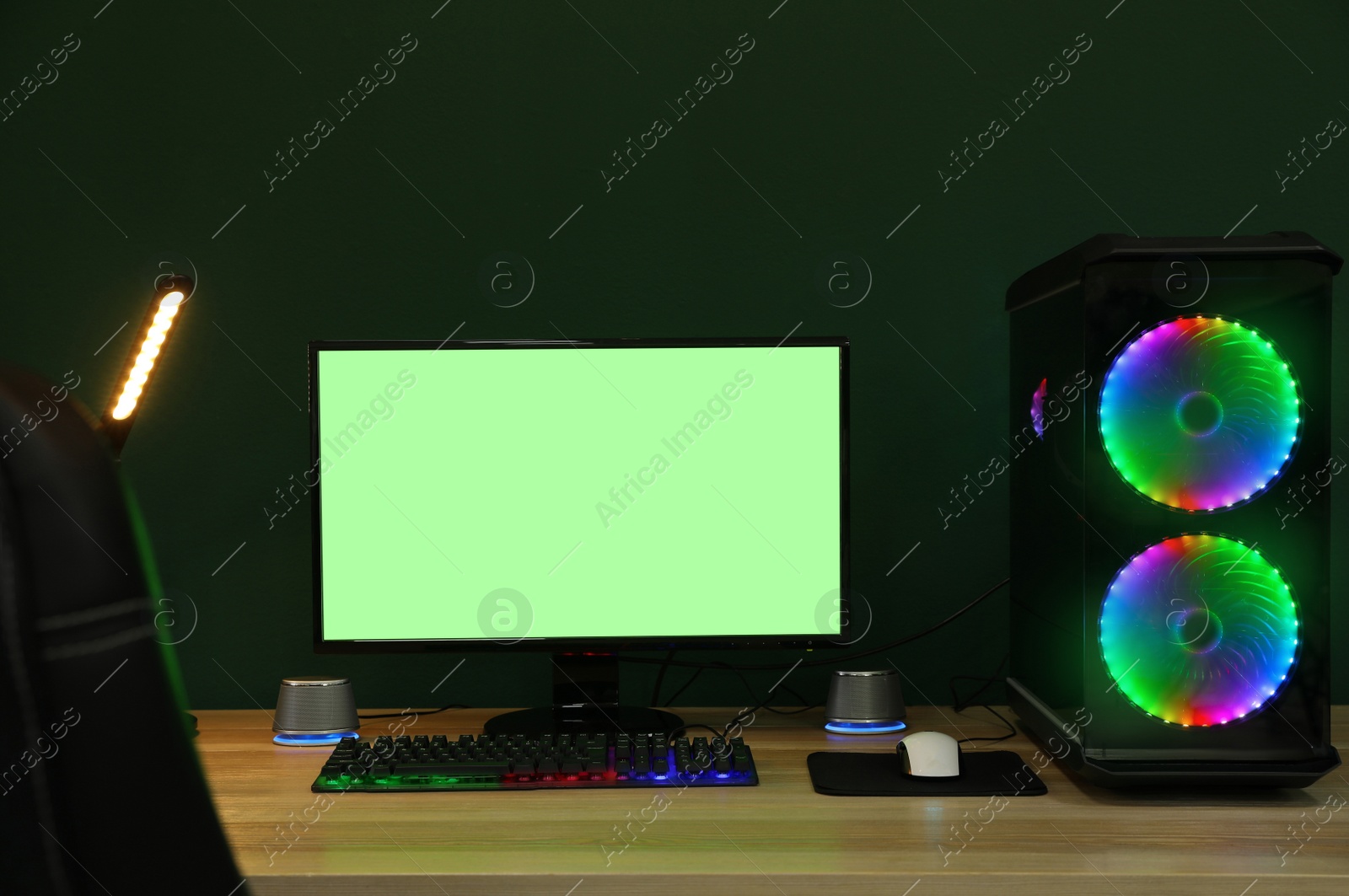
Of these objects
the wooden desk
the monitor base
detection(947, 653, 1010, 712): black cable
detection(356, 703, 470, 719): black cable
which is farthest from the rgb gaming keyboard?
detection(947, 653, 1010, 712): black cable

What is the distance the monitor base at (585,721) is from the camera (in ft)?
3.75

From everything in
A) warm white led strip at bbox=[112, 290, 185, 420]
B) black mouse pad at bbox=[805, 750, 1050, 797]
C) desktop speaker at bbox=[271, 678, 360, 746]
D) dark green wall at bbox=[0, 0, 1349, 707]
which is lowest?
black mouse pad at bbox=[805, 750, 1050, 797]

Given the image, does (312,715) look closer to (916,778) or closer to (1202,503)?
(916,778)

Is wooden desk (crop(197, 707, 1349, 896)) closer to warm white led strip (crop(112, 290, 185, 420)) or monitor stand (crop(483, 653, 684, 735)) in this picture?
monitor stand (crop(483, 653, 684, 735))

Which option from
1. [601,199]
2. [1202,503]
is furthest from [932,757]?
[601,199]

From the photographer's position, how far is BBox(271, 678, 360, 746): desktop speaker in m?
1.13

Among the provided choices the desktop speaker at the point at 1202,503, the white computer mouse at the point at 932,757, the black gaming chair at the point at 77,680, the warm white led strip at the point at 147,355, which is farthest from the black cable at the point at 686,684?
the black gaming chair at the point at 77,680

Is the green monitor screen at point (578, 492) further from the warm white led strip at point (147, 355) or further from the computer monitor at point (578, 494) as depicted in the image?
the warm white led strip at point (147, 355)

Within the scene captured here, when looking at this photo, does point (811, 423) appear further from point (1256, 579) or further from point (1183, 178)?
point (1183, 178)

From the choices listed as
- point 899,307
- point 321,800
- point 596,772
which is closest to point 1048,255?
point 899,307

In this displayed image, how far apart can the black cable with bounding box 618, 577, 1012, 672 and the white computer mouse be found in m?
0.37

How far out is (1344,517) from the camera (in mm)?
1345

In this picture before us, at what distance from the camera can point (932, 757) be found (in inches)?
37.1

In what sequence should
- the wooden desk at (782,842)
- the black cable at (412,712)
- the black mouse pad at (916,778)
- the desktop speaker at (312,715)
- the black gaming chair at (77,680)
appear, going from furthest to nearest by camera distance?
the black cable at (412,712)
the desktop speaker at (312,715)
the black mouse pad at (916,778)
the wooden desk at (782,842)
the black gaming chair at (77,680)
